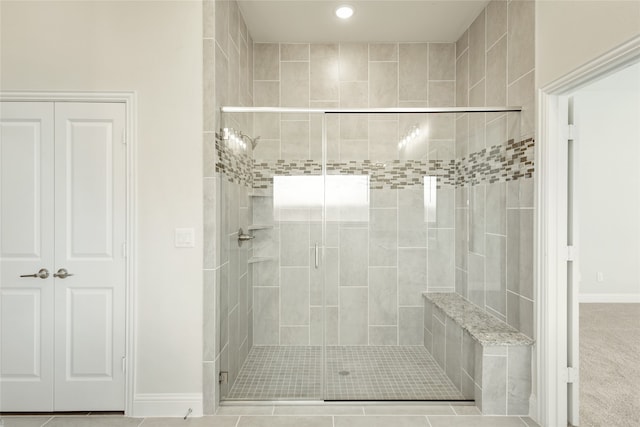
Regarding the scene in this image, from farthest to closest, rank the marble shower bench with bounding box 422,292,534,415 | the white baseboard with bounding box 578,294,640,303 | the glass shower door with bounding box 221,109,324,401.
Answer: the white baseboard with bounding box 578,294,640,303
the glass shower door with bounding box 221,109,324,401
the marble shower bench with bounding box 422,292,534,415

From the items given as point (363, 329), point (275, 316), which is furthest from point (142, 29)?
point (363, 329)

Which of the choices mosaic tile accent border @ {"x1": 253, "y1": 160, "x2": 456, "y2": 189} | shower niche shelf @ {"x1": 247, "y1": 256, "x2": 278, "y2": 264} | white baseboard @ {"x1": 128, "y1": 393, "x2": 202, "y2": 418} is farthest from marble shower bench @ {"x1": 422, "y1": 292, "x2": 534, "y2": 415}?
white baseboard @ {"x1": 128, "y1": 393, "x2": 202, "y2": 418}

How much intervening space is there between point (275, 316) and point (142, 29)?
2038 mm

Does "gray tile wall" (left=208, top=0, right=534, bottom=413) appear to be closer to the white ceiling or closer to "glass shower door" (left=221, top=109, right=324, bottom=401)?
"glass shower door" (left=221, top=109, right=324, bottom=401)

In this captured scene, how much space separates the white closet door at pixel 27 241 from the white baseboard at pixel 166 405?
1.89ft

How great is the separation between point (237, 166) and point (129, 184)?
68cm

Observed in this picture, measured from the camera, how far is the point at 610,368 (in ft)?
10.1

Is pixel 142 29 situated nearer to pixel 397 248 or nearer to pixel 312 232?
pixel 312 232

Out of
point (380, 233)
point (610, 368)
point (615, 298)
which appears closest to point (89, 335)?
point (380, 233)

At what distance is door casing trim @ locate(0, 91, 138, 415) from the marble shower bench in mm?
1952

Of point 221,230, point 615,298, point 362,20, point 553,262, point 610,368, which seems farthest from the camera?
point 615,298

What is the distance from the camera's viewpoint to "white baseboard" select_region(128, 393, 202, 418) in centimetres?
238

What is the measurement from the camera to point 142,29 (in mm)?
2387

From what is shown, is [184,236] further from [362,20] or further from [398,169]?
[362,20]
